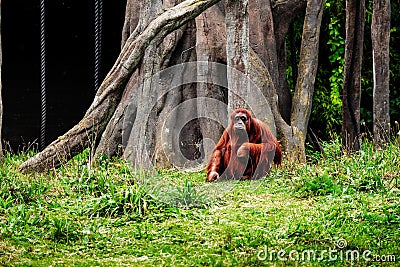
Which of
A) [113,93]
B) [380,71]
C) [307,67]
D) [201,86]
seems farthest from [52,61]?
[380,71]

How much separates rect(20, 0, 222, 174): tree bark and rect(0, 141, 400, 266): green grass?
149mm

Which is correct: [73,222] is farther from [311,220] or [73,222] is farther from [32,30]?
[32,30]

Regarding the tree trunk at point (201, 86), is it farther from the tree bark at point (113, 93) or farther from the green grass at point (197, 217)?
the green grass at point (197, 217)

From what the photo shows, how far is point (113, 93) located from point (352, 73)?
268cm

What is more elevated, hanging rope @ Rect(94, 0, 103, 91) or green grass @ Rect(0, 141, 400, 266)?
hanging rope @ Rect(94, 0, 103, 91)

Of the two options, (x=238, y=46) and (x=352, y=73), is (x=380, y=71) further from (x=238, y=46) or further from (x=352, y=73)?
(x=238, y=46)

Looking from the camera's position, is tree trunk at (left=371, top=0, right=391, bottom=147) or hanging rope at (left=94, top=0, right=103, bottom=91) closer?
hanging rope at (left=94, top=0, right=103, bottom=91)

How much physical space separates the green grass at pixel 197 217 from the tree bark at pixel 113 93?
0.15m

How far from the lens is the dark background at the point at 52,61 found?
8625mm

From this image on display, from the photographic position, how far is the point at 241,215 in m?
4.43

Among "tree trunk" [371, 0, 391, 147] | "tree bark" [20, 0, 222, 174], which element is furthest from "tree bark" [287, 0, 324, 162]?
"tree bark" [20, 0, 222, 174]

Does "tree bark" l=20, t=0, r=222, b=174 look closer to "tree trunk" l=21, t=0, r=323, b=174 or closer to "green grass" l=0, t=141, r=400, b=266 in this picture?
"tree trunk" l=21, t=0, r=323, b=174

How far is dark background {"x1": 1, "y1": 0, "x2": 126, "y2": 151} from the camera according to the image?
28.3 feet

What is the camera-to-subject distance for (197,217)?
4.37m
